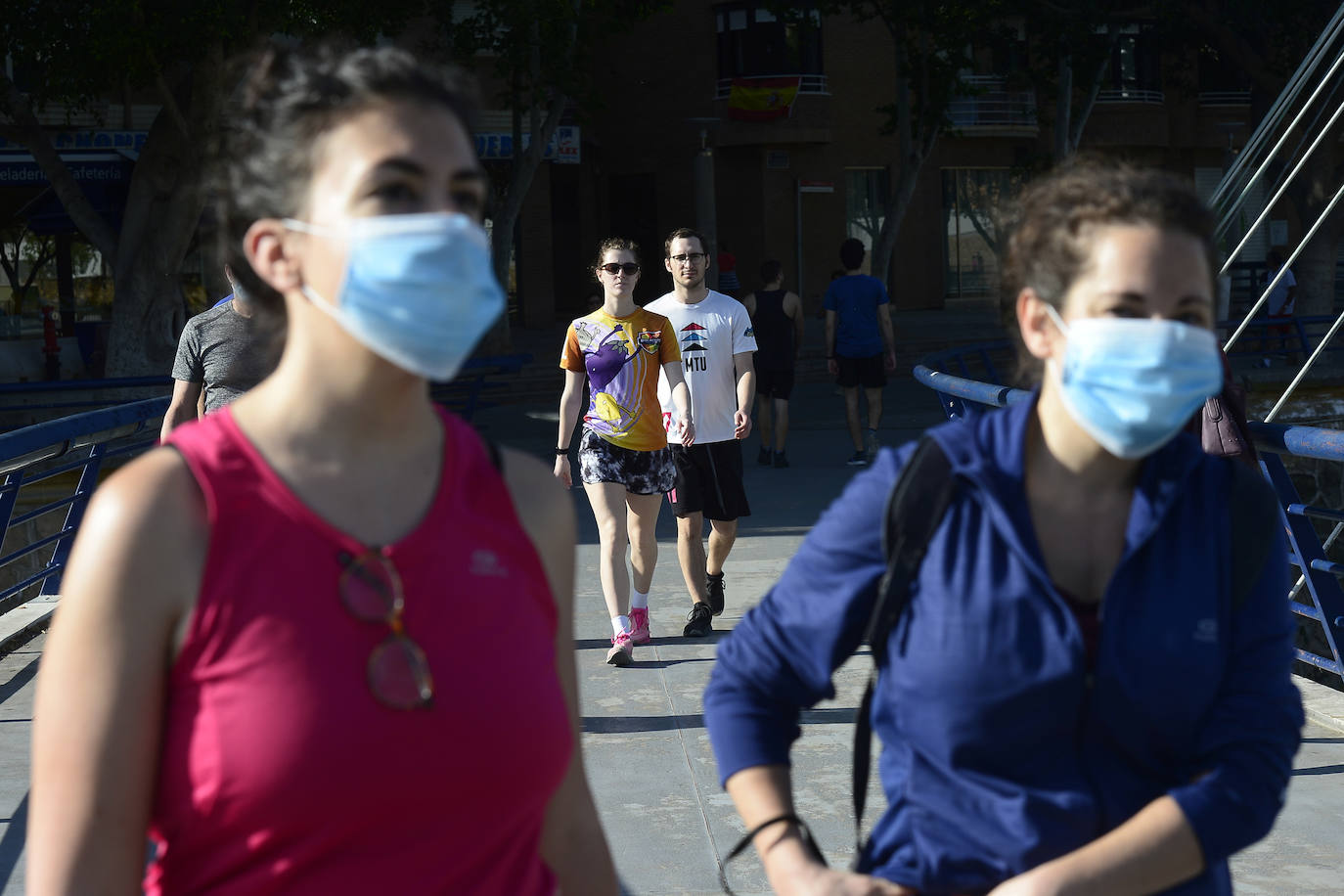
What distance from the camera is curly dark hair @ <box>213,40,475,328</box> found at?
69.7 inches

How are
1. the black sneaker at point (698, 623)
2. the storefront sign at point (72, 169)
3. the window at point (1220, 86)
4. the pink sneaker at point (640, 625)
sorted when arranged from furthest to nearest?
the window at point (1220, 86) → the storefront sign at point (72, 169) → the black sneaker at point (698, 623) → the pink sneaker at point (640, 625)

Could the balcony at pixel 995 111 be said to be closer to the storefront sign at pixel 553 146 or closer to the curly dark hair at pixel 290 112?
the storefront sign at pixel 553 146

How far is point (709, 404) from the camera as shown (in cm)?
808

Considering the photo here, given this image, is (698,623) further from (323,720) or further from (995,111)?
(995,111)

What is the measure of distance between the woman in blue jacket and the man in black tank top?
37.6ft

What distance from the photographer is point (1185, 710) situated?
1.99 m

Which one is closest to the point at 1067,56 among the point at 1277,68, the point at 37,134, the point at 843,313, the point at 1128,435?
the point at 1277,68

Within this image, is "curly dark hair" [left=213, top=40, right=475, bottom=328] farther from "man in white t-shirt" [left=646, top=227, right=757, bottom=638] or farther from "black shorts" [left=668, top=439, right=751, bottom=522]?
"black shorts" [left=668, top=439, right=751, bottom=522]

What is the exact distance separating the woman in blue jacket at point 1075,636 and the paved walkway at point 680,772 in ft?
0.46

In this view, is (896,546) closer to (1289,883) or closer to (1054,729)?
(1054,729)

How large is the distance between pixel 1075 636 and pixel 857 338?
39.3 ft

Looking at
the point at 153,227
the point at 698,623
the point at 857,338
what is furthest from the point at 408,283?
the point at 153,227

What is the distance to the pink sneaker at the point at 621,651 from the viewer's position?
704cm

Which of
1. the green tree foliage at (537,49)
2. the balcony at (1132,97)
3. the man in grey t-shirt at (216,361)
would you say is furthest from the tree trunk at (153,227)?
the balcony at (1132,97)
